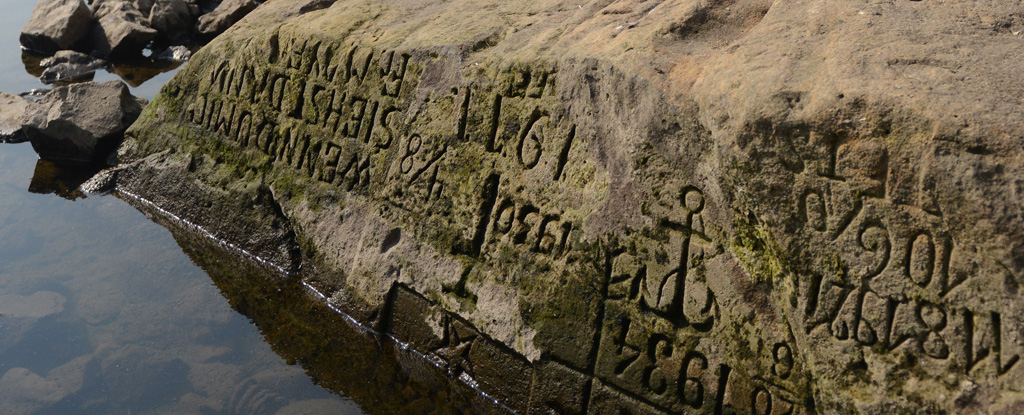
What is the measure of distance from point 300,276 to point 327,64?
1.15 metres

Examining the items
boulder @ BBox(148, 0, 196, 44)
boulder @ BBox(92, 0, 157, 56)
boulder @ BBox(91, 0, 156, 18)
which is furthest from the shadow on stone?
boulder @ BBox(91, 0, 156, 18)

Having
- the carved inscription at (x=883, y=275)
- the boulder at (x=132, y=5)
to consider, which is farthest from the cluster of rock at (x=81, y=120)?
the carved inscription at (x=883, y=275)

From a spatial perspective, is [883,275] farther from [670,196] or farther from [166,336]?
[166,336]

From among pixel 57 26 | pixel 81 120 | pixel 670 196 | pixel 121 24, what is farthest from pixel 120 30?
pixel 670 196

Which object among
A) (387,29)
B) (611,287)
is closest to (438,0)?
(387,29)

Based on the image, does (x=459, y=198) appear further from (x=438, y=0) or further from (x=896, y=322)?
(x=896, y=322)

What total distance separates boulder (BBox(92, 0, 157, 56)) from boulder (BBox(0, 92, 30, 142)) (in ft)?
5.86

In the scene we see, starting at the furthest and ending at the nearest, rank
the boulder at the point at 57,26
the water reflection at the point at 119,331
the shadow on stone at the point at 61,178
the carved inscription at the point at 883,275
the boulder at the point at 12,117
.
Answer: the boulder at the point at 57,26 < the boulder at the point at 12,117 < the shadow on stone at the point at 61,178 < the water reflection at the point at 119,331 < the carved inscription at the point at 883,275

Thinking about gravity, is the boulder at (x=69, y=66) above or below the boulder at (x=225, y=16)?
below

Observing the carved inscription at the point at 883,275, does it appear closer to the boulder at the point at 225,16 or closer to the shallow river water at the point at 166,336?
the shallow river water at the point at 166,336

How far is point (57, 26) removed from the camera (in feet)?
31.0

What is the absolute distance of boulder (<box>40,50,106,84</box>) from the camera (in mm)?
8914

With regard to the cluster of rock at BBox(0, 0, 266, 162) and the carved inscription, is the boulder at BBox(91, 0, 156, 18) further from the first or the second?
the carved inscription

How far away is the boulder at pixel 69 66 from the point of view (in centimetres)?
891
